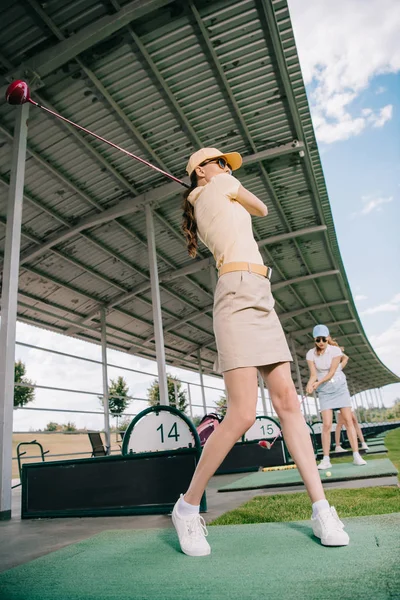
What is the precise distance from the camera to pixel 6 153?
28.8 feet

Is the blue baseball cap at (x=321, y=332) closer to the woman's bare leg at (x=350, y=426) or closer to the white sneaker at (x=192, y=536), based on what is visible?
the woman's bare leg at (x=350, y=426)

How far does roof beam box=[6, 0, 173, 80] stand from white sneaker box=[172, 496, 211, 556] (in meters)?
7.11

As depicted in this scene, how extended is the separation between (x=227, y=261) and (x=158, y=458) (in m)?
2.34

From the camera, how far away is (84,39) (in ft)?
22.5

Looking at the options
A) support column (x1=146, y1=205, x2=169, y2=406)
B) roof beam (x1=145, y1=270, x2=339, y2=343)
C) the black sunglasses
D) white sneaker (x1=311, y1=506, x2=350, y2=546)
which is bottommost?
white sneaker (x1=311, y1=506, x2=350, y2=546)

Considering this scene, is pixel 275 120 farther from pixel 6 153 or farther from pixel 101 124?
pixel 6 153

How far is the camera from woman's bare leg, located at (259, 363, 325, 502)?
235cm

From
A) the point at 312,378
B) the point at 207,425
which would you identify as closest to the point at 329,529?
the point at 312,378

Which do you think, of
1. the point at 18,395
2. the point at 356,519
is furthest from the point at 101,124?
the point at 18,395

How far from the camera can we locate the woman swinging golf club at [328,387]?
254 inches

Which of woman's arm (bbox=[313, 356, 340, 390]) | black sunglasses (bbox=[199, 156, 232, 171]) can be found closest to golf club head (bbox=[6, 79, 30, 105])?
black sunglasses (bbox=[199, 156, 232, 171])

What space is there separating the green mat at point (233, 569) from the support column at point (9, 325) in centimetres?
310

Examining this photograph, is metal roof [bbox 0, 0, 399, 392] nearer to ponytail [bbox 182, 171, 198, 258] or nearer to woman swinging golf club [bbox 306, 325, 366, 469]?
woman swinging golf club [bbox 306, 325, 366, 469]

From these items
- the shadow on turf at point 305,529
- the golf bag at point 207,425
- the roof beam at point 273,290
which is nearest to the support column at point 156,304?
the golf bag at point 207,425
